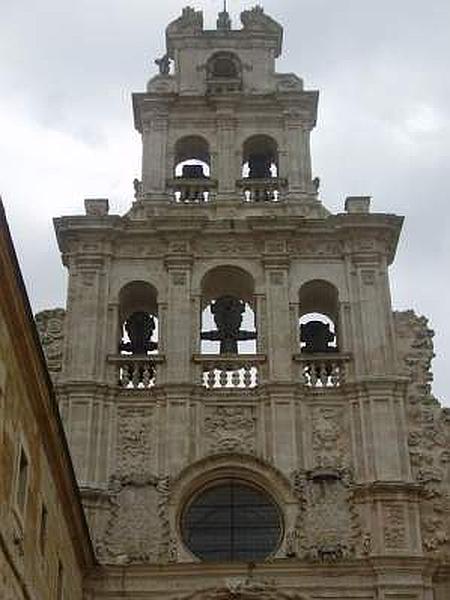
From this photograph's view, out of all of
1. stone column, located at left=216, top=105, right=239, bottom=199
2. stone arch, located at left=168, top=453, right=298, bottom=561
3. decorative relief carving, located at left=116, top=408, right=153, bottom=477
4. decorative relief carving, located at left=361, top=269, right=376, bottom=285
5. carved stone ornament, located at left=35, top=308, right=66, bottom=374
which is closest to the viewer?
stone arch, located at left=168, top=453, right=298, bottom=561

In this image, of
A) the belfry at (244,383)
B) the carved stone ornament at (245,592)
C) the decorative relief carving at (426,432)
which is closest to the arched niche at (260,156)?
the belfry at (244,383)

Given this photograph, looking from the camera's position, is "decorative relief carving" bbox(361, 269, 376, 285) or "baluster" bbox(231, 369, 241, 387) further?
"decorative relief carving" bbox(361, 269, 376, 285)

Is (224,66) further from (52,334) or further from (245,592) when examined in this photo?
(245,592)

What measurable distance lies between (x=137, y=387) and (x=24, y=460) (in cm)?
839

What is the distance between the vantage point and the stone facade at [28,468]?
1501 cm

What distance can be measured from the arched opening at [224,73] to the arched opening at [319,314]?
5944 mm

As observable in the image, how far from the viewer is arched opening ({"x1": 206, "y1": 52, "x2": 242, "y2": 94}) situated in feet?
96.9

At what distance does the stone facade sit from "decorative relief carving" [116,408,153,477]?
339 centimetres

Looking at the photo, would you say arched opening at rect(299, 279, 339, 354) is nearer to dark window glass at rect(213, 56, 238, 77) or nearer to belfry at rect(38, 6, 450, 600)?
belfry at rect(38, 6, 450, 600)

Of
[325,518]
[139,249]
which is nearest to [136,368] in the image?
[139,249]

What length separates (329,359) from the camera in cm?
2494

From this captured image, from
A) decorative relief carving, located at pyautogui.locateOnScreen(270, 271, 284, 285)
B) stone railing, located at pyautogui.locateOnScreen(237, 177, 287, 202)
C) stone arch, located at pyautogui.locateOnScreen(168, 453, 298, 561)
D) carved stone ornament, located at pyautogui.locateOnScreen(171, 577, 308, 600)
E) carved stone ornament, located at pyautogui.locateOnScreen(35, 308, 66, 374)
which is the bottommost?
carved stone ornament, located at pyautogui.locateOnScreen(171, 577, 308, 600)

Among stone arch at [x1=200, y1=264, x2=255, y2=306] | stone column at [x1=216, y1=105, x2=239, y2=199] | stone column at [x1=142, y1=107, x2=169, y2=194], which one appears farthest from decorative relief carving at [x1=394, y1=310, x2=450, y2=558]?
stone column at [x1=142, y1=107, x2=169, y2=194]

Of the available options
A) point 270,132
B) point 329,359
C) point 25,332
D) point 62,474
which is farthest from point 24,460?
point 270,132
